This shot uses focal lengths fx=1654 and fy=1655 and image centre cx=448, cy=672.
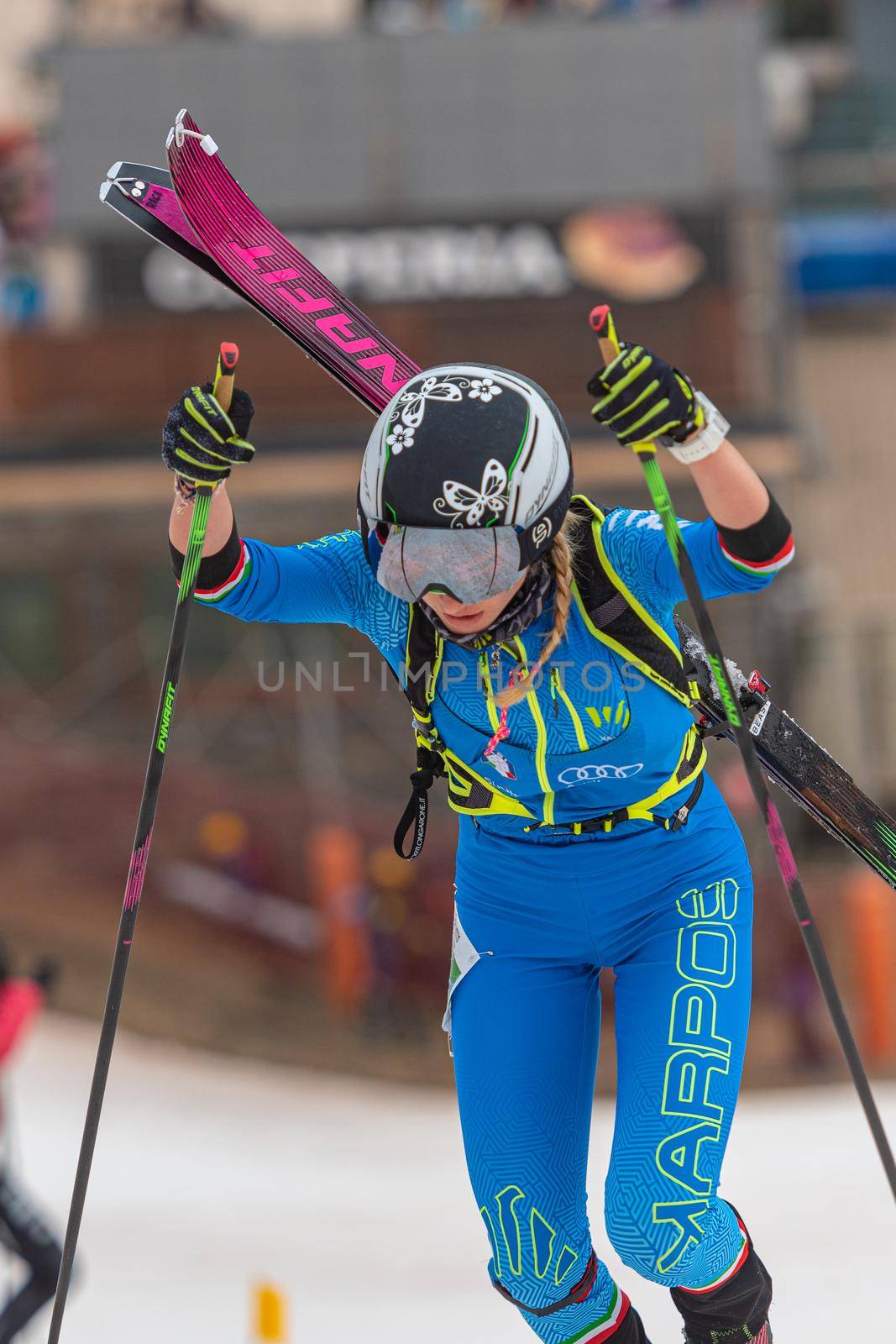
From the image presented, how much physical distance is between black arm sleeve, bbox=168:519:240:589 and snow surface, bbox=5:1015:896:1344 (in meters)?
3.48

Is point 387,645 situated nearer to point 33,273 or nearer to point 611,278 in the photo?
point 611,278

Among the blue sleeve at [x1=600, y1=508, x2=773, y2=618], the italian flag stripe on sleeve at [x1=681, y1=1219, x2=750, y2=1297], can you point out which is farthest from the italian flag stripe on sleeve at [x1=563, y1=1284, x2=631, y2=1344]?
the blue sleeve at [x1=600, y1=508, x2=773, y2=618]

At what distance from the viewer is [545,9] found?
54.2 ft

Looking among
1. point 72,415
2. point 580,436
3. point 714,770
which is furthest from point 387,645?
point 72,415

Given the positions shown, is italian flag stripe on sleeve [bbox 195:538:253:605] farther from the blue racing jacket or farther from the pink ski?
the pink ski

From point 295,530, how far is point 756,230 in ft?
16.0

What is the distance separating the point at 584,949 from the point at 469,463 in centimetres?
107

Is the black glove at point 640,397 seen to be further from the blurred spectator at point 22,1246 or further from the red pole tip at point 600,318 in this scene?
the blurred spectator at point 22,1246

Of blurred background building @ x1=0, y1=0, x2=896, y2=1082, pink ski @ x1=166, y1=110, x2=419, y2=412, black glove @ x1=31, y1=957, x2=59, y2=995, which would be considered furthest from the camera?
blurred background building @ x1=0, y1=0, x2=896, y2=1082

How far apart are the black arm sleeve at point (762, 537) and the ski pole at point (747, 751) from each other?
0.09m

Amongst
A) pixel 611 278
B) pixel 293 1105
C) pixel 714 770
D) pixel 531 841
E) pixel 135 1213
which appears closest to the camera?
pixel 531 841

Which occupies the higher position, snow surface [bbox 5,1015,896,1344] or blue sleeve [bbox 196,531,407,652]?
blue sleeve [bbox 196,531,407,652]

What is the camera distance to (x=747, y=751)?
3.29 meters

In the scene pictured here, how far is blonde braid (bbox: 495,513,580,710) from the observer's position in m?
3.20
